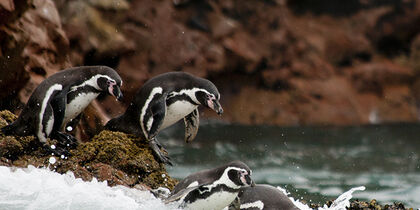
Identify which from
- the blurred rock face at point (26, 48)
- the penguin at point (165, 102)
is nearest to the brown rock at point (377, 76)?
the blurred rock face at point (26, 48)

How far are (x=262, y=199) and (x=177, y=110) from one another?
1032 millimetres

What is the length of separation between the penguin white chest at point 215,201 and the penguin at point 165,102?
0.77 metres

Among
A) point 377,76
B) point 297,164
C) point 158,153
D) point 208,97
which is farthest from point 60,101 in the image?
point 377,76

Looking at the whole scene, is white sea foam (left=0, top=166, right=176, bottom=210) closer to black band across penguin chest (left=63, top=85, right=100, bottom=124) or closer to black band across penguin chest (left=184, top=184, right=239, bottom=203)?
black band across penguin chest (left=184, top=184, right=239, bottom=203)

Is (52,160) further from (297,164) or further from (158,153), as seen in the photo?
(297,164)

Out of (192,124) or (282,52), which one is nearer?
(192,124)

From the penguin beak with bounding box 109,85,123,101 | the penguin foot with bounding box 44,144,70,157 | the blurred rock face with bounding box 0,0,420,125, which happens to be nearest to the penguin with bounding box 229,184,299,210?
the penguin beak with bounding box 109,85,123,101

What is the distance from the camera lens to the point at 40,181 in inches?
205

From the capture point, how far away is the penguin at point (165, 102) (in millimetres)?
5781

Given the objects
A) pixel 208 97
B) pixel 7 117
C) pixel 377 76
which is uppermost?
pixel 377 76

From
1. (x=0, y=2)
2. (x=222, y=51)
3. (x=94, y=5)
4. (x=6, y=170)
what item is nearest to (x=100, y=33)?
(x=94, y=5)

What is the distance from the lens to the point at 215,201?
5133 millimetres

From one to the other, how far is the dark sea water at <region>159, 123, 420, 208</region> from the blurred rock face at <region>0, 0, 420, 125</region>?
558mm

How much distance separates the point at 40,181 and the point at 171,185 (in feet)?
3.53
